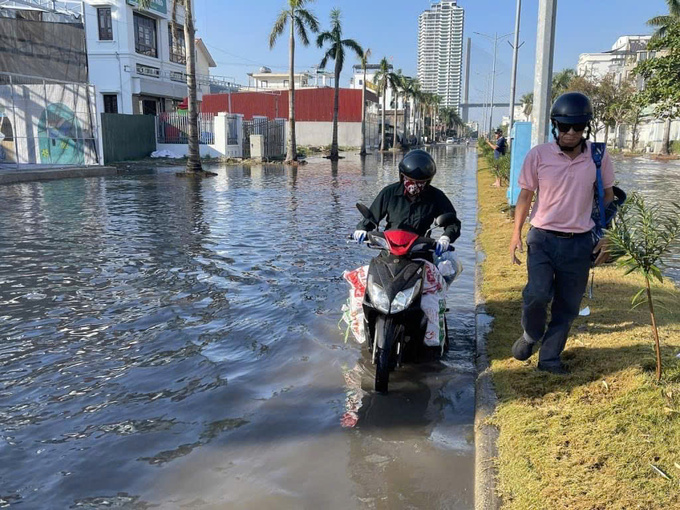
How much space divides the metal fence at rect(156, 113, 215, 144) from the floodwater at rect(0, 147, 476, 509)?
1095 inches

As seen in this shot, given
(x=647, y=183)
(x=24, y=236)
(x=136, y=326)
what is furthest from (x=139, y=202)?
(x=647, y=183)

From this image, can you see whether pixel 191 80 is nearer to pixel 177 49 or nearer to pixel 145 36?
pixel 145 36

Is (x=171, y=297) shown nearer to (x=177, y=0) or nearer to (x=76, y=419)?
(x=76, y=419)

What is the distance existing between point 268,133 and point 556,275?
37495mm

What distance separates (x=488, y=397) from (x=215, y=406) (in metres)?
2.04

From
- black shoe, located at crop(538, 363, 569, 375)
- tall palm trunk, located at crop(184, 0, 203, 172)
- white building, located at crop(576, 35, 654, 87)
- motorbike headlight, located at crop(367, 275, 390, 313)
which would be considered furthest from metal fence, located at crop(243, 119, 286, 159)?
white building, located at crop(576, 35, 654, 87)

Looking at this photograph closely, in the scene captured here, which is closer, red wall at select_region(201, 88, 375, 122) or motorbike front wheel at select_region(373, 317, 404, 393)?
motorbike front wheel at select_region(373, 317, 404, 393)

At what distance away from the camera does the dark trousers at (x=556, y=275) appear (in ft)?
13.4

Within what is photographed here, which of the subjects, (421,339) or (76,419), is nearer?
(76,419)

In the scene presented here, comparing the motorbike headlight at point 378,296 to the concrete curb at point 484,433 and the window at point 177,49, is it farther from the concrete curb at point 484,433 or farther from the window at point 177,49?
the window at point 177,49

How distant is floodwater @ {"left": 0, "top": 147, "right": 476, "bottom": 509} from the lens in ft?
11.1

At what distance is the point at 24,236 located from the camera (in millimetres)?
10508

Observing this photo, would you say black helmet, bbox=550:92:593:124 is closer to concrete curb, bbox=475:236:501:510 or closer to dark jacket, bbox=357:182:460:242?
dark jacket, bbox=357:182:460:242

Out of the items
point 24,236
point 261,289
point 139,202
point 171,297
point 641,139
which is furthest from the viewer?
point 641,139
